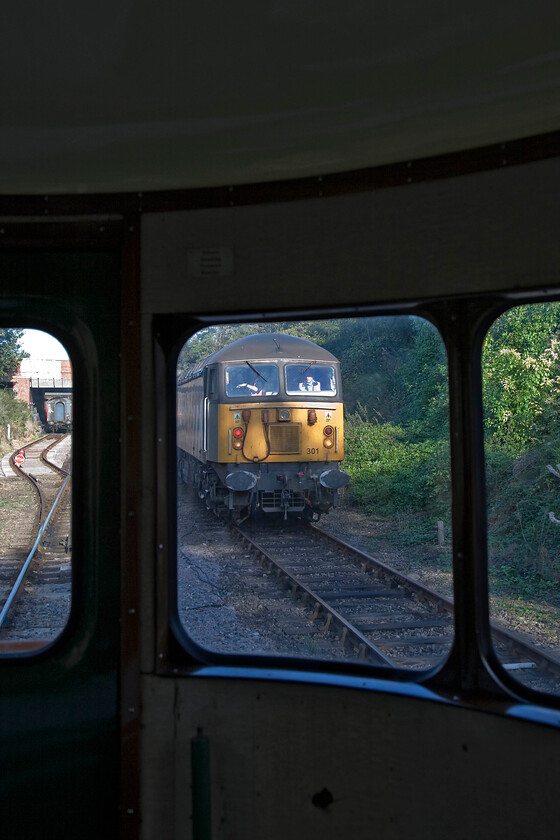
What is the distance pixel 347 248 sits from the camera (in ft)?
6.82

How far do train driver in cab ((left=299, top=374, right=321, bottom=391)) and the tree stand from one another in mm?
6297

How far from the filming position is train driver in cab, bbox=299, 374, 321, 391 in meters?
8.71

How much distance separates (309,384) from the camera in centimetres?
875

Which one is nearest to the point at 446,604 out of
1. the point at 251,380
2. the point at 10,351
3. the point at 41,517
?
the point at 41,517

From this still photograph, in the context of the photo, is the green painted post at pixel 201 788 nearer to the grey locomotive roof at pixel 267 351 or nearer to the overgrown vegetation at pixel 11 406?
the overgrown vegetation at pixel 11 406

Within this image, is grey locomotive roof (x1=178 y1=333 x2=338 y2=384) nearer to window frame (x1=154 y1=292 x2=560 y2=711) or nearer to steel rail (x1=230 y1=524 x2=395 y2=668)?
steel rail (x1=230 y1=524 x2=395 y2=668)

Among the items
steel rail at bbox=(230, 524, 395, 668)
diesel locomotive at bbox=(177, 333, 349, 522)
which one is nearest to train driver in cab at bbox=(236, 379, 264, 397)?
diesel locomotive at bbox=(177, 333, 349, 522)

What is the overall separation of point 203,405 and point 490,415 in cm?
425

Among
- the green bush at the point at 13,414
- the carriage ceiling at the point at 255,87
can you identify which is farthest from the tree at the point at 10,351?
the carriage ceiling at the point at 255,87

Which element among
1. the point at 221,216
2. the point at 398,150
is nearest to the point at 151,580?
the point at 221,216

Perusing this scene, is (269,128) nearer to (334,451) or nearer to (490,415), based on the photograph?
(490,415)

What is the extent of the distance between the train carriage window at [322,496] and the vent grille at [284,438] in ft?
0.06

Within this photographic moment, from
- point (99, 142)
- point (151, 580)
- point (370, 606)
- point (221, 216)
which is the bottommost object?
point (370, 606)

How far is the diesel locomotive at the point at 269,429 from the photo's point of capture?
8.62m
